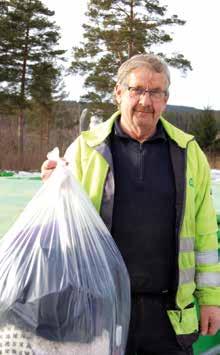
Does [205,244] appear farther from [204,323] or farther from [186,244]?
Result: [204,323]

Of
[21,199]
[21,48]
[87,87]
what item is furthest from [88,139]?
[21,48]

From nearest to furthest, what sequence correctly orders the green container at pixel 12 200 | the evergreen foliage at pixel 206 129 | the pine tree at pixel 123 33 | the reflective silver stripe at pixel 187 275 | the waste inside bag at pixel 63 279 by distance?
the waste inside bag at pixel 63 279
the reflective silver stripe at pixel 187 275
the green container at pixel 12 200
the pine tree at pixel 123 33
the evergreen foliage at pixel 206 129

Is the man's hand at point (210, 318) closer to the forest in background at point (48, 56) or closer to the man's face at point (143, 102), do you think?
the man's face at point (143, 102)

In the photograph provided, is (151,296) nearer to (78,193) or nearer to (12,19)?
(78,193)

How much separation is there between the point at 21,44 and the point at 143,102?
26943 millimetres

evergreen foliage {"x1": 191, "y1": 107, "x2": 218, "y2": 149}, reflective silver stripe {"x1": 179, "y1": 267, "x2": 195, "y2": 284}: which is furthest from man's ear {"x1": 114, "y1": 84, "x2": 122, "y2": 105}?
evergreen foliage {"x1": 191, "y1": 107, "x2": 218, "y2": 149}

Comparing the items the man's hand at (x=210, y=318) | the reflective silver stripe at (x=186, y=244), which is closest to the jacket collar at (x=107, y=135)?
the reflective silver stripe at (x=186, y=244)

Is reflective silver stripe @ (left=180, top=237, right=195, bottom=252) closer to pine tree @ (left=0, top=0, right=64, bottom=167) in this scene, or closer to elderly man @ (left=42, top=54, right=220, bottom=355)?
elderly man @ (left=42, top=54, right=220, bottom=355)

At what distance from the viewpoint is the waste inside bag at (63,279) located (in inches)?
61.0

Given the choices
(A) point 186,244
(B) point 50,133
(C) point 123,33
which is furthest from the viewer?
(B) point 50,133

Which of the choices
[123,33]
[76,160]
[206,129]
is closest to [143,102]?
[76,160]

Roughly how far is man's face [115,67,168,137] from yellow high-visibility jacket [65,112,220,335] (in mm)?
104

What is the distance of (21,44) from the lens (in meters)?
27.8

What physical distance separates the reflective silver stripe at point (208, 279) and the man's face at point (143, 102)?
1.86 feet
